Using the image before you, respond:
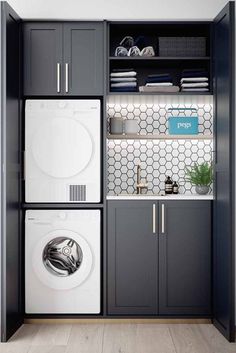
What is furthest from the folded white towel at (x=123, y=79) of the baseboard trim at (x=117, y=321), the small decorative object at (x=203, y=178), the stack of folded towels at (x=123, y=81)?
the baseboard trim at (x=117, y=321)

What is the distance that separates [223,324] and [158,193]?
50.8 inches

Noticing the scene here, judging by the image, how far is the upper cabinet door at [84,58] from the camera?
13.9 ft

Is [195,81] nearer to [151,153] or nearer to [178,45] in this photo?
[178,45]

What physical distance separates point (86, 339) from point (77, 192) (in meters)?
1.10

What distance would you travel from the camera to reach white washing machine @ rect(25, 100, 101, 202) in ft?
13.8

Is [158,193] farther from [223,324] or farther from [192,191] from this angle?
[223,324]

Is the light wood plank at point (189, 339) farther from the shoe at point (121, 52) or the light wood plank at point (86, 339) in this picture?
the shoe at point (121, 52)

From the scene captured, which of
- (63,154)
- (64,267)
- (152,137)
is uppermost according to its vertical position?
(152,137)

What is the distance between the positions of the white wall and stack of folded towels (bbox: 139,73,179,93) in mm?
458

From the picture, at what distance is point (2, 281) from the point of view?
376 cm

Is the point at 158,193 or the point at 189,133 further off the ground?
the point at 189,133

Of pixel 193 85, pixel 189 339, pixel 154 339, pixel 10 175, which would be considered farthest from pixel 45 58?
pixel 189 339

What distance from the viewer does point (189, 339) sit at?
12.6ft

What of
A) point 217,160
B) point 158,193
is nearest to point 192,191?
point 158,193
